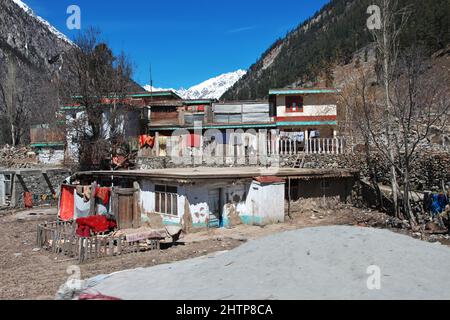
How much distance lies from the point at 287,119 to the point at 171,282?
2580 cm

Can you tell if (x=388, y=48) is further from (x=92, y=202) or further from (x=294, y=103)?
(x=92, y=202)

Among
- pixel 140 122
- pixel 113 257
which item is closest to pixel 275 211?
pixel 113 257

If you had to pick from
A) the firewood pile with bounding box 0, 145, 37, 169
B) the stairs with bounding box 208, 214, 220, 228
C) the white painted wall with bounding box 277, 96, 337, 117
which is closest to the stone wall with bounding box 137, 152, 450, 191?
the stairs with bounding box 208, 214, 220, 228

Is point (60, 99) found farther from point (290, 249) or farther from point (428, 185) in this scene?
point (290, 249)

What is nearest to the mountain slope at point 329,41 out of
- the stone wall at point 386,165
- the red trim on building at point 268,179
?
the stone wall at point 386,165

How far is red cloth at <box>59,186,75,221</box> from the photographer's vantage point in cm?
2080

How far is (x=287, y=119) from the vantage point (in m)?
31.3

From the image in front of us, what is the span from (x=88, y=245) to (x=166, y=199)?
16.4ft

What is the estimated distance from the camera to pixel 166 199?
59.1 feet

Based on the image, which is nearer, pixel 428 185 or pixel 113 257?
pixel 113 257

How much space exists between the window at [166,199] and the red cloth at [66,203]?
519 cm

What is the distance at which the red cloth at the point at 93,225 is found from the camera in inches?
624

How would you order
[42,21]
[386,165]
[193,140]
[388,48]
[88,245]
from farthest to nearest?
[42,21]
[193,140]
[386,165]
[388,48]
[88,245]

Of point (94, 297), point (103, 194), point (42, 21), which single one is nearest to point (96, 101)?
point (103, 194)
